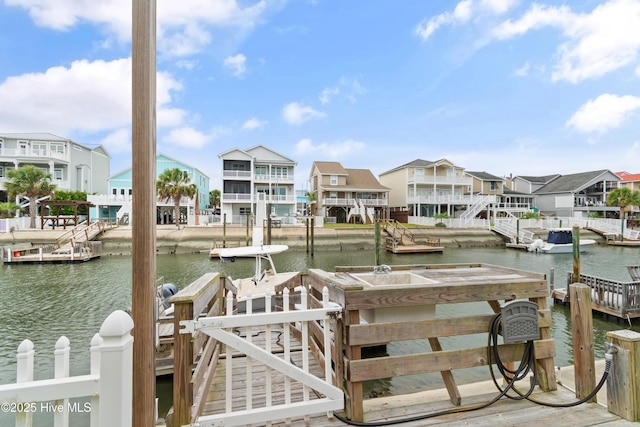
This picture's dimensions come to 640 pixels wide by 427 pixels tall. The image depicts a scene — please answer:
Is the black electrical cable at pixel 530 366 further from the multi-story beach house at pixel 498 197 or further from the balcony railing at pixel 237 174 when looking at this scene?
the multi-story beach house at pixel 498 197

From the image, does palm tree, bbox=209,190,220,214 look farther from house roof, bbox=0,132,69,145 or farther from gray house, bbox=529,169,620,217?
gray house, bbox=529,169,620,217

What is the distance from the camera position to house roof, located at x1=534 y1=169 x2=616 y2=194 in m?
47.8

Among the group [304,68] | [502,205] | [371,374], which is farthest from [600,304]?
[502,205]

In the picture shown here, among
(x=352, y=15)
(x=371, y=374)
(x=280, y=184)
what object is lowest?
(x=371, y=374)

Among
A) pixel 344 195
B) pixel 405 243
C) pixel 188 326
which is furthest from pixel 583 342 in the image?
pixel 344 195

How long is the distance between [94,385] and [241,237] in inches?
1109

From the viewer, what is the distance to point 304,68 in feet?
91.0

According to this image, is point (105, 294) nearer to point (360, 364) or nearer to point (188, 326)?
point (188, 326)

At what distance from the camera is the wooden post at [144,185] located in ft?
7.00

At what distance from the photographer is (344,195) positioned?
42125 mm

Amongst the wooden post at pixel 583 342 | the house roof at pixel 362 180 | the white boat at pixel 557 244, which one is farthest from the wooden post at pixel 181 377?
the house roof at pixel 362 180

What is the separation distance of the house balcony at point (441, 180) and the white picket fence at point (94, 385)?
140 ft

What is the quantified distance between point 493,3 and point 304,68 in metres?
17.0

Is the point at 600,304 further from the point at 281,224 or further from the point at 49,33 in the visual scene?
the point at 281,224
